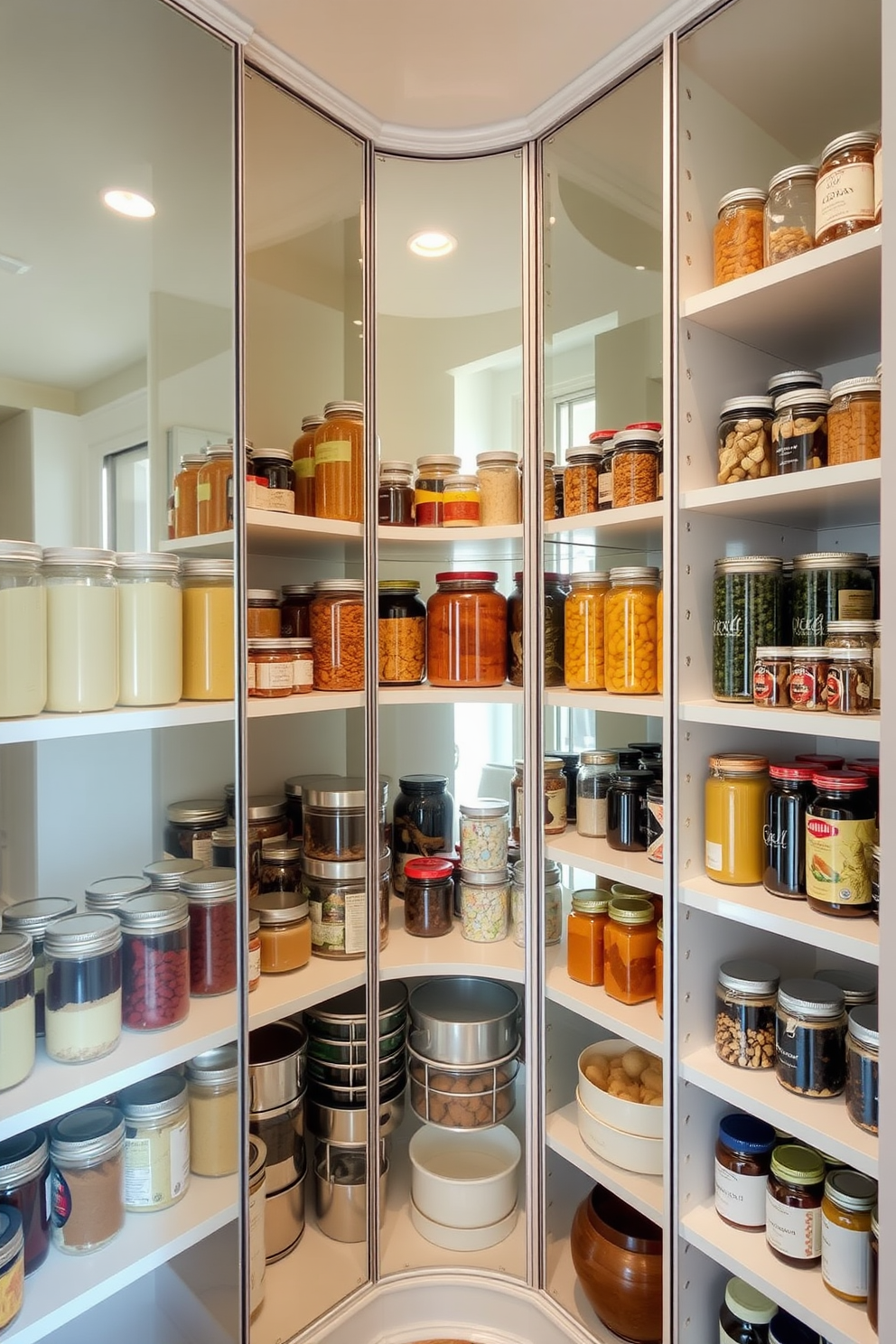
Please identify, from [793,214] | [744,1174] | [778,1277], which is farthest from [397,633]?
[778,1277]

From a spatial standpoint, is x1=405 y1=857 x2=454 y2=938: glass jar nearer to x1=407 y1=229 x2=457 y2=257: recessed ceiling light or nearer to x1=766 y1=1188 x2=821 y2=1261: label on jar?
x1=766 y1=1188 x2=821 y2=1261: label on jar

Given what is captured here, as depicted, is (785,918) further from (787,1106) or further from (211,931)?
(211,931)

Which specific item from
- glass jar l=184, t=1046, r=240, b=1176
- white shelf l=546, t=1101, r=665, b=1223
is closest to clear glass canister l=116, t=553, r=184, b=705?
glass jar l=184, t=1046, r=240, b=1176

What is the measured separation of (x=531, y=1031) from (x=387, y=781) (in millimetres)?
547

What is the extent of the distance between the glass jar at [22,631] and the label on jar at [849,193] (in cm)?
105

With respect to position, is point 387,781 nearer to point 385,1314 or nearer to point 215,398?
point 215,398

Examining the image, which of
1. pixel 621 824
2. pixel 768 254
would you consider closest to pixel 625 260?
pixel 768 254

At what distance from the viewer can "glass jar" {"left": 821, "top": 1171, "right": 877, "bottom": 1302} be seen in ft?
3.16

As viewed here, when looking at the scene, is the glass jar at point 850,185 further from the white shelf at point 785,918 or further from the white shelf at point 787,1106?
the white shelf at point 787,1106

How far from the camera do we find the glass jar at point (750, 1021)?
1.11 meters

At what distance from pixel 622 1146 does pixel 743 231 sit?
1.36 m

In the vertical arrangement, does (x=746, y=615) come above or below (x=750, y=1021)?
above

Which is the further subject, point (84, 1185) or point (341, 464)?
point (341, 464)

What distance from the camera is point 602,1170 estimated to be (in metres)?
1.26
